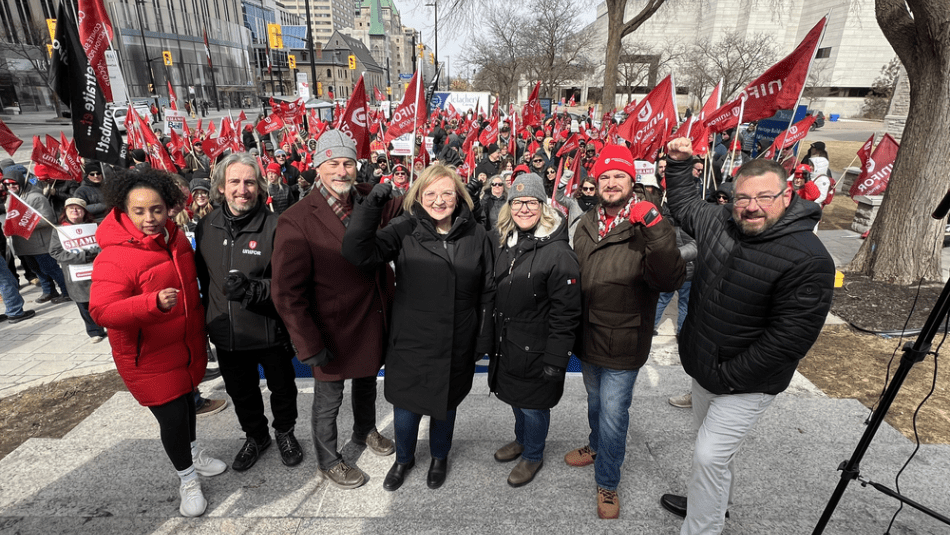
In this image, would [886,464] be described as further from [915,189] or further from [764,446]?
[915,189]

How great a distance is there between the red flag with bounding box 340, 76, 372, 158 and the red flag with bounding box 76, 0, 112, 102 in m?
2.45

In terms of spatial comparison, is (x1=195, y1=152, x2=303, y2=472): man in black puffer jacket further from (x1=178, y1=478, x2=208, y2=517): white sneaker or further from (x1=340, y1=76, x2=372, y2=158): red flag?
(x1=340, y1=76, x2=372, y2=158): red flag

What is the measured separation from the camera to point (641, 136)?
581cm

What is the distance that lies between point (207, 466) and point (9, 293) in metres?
5.39

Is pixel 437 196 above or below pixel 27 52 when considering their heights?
below

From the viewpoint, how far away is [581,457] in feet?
10.5

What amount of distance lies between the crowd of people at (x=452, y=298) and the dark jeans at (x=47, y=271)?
5.62m

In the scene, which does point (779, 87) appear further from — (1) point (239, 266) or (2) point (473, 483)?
(1) point (239, 266)

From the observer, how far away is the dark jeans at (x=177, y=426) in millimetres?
2627

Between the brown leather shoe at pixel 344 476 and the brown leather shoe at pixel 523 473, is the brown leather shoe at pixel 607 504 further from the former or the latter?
the brown leather shoe at pixel 344 476

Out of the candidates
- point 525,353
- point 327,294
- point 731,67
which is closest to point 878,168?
point 525,353

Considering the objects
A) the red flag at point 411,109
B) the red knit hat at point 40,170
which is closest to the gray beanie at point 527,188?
the red flag at point 411,109

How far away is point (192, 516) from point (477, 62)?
46662mm

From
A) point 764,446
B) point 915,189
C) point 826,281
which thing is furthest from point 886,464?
point 915,189
